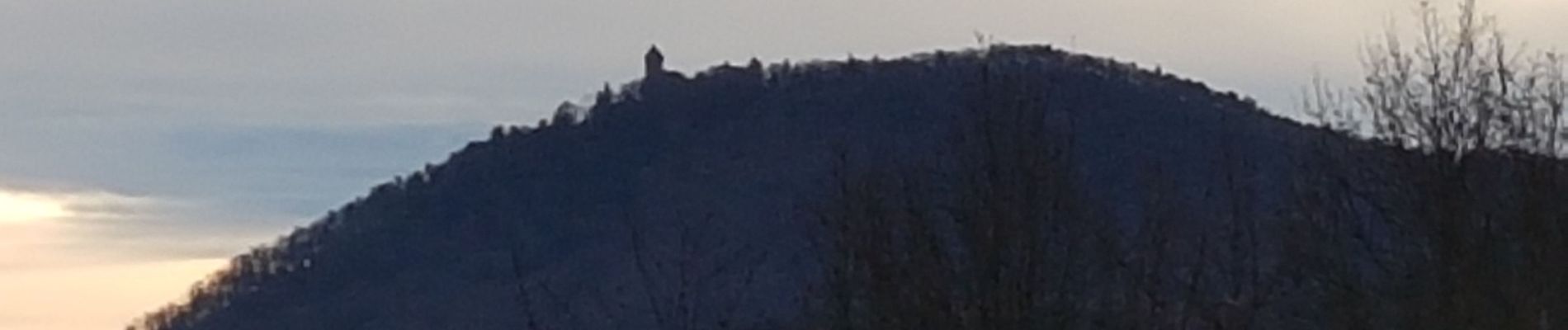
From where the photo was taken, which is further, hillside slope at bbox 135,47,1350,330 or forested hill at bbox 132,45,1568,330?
hillside slope at bbox 135,47,1350,330

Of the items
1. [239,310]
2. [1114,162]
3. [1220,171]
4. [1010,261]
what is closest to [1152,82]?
[239,310]

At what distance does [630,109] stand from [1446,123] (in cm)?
8795

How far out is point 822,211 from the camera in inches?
779

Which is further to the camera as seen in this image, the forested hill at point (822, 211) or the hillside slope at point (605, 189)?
the hillside slope at point (605, 189)

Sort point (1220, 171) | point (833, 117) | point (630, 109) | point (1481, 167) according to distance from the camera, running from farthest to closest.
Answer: point (630, 109), point (833, 117), point (1220, 171), point (1481, 167)

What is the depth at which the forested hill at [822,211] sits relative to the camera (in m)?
19.0

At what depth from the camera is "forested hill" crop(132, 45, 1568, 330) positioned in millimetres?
19031

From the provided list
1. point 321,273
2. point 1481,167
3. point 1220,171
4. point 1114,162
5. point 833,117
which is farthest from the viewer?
point 321,273

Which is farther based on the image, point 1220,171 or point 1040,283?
point 1220,171

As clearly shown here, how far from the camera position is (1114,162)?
36.5 metres

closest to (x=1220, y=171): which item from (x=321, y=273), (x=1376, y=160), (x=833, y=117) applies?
(x=1376, y=160)

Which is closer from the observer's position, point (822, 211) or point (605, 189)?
point (822, 211)

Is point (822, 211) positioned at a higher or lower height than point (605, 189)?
lower

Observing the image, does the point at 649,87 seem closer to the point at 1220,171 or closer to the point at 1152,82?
the point at 1152,82
